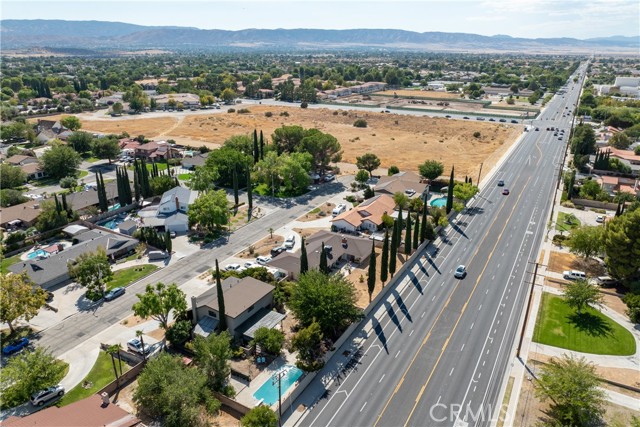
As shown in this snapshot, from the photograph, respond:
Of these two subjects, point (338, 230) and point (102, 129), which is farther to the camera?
point (102, 129)

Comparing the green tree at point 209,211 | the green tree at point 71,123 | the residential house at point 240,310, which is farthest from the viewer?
the green tree at point 71,123

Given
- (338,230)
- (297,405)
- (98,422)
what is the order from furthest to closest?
(338,230) → (297,405) → (98,422)

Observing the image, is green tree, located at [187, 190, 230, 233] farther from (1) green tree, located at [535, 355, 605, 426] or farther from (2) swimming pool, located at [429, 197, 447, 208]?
(1) green tree, located at [535, 355, 605, 426]

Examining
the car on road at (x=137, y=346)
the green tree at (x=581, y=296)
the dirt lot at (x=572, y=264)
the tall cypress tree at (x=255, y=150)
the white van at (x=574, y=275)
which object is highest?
the tall cypress tree at (x=255, y=150)

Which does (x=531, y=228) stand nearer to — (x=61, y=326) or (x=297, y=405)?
(x=297, y=405)

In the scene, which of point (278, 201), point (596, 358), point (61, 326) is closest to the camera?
point (596, 358)

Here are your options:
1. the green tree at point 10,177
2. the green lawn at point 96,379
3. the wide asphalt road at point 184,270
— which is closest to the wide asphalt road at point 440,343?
the green lawn at point 96,379

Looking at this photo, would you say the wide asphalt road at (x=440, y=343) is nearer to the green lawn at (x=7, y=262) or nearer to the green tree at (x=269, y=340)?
the green tree at (x=269, y=340)

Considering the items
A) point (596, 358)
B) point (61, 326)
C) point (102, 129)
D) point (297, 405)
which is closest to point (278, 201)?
point (61, 326)
